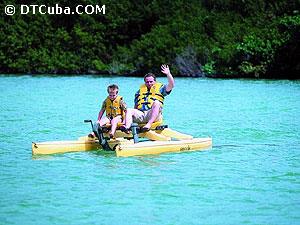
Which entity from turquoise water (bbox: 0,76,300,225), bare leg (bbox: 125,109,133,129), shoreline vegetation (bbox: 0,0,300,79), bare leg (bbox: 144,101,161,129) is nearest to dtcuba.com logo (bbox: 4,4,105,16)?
shoreline vegetation (bbox: 0,0,300,79)

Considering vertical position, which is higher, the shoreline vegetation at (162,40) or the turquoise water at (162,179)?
the shoreline vegetation at (162,40)

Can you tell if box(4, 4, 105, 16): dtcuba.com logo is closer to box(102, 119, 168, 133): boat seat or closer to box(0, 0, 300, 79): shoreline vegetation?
box(0, 0, 300, 79): shoreline vegetation

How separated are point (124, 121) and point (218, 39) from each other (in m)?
31.5

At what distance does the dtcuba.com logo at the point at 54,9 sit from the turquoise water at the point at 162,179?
35284 millimetres

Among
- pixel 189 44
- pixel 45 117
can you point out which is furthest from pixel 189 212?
pixel 189 44

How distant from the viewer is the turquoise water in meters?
7.46

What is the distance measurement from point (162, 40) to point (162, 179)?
3468 cm

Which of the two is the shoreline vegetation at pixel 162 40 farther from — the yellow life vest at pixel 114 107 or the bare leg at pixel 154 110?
the yellow life vest at pixel 114 107

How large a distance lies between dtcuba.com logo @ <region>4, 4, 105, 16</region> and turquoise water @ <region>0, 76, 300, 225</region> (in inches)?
1389

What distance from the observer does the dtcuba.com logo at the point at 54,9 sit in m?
50.9

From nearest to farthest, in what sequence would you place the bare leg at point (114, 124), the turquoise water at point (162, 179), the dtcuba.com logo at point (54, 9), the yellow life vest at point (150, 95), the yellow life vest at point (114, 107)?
the turquoise water at point (162, 179) < the bare leg at point (114, 124) < the yellow life vest at point (114, 107) < the yellow life vest at point (150, 95) < the dtcuba.com logo at point (54, 9)

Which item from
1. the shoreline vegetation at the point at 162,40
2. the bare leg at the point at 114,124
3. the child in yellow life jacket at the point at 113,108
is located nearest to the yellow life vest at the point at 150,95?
the child in yellow life jacket at the point at 113,108

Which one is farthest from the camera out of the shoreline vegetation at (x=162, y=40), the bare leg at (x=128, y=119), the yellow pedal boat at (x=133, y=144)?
the shoreline vegetation at (x=162, y=40)

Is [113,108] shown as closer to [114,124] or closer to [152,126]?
[114,124]
